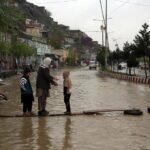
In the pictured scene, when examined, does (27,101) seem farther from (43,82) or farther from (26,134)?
(26,134)

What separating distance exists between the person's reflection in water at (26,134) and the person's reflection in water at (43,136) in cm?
20

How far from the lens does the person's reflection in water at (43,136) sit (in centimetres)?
1198

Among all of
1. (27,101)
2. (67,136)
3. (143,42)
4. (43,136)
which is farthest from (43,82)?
(143,42)

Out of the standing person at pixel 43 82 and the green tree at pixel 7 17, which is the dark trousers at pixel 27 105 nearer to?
the standing person at pixel 43 82

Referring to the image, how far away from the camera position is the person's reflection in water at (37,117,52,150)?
12.0 meters

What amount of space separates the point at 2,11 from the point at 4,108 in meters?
6.01

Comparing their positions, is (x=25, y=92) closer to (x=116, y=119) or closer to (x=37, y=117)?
(x=37, y=117)

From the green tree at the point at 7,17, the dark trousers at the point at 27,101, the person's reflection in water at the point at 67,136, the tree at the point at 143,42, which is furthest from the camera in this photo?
the tree at the point at 143,42

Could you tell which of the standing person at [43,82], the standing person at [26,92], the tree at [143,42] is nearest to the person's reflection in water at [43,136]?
the standing person at [43,82]

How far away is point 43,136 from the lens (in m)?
13.4

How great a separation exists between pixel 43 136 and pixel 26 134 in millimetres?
610

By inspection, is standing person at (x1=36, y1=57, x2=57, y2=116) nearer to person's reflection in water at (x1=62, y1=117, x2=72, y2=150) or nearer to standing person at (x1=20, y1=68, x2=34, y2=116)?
standing person at (x1=20, y1=68, x2=34, y2=116)

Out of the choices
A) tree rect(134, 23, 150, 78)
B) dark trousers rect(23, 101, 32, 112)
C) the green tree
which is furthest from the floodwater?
tree rect(134, 23, 150, 78)

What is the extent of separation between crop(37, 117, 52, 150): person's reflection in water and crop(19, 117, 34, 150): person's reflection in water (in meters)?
0.20
